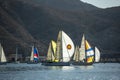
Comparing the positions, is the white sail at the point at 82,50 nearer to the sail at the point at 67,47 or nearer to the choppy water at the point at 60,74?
the sail at the point at 67,47

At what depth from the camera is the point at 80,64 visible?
15675cm

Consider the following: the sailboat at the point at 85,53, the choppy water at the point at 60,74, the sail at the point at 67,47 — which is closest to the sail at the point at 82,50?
the sailboat at the point at 85,53

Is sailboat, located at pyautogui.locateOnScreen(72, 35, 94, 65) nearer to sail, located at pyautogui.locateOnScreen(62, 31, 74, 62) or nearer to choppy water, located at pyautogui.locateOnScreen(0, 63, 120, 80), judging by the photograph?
sail, located at pyautogui.locateOnScreen(62, 31, 74, 62)

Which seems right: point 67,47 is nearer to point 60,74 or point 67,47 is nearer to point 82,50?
point 82,50

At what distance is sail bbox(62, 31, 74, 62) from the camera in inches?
5236

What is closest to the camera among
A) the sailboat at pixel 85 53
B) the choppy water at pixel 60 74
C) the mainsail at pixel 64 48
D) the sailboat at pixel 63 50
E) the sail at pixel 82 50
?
the choppy water at pixel 60 74

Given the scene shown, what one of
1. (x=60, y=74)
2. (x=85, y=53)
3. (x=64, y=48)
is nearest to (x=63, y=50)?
(x=64, y=48)

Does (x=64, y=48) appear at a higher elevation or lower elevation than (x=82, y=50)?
lower

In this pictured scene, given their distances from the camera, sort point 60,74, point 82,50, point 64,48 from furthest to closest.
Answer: point 82,50 → point 64,48 → point 60,74

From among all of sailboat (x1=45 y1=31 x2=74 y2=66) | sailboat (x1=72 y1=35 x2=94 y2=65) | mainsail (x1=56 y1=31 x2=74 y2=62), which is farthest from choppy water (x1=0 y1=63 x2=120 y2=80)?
sailboat (x1=72 y1=35 x2=94 y2=65)

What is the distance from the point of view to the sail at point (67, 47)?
133000mm

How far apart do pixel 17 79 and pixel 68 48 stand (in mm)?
52270

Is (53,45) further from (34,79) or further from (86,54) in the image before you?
(34,79)

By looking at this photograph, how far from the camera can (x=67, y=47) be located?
438 ft
